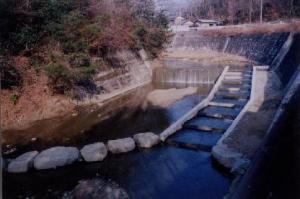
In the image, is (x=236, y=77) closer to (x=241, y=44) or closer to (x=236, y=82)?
(x=236, y=82)

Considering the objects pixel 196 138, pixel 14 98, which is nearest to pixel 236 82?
pixel 196 138

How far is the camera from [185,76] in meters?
26.9

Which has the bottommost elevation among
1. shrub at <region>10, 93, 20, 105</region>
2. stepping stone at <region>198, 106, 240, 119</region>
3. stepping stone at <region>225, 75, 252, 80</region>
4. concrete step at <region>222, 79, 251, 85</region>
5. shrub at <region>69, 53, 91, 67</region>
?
stepping stone at <region>198, 106, 240, 119</region>

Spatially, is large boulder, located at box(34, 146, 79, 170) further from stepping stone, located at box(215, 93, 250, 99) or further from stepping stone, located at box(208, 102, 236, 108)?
stepping stone, located at box(215, 93, 250, 99)

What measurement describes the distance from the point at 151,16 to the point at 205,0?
43254 mm

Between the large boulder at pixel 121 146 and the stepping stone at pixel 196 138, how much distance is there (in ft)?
6.23

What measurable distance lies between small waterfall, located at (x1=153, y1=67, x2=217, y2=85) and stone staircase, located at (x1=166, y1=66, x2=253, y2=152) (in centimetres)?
288

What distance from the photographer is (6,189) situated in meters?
9.11

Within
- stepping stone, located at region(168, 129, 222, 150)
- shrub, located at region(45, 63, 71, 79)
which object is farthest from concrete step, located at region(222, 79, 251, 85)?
shrub, located at region(45, 63, 71, 79)

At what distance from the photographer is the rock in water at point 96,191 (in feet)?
27.3

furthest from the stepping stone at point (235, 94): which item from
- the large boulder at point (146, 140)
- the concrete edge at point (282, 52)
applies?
the large boulder at point (146, 140)

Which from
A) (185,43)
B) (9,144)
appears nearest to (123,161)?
(9,144)

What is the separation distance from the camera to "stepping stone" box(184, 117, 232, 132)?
43.8ft

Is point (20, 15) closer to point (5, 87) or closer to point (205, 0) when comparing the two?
point (5, 87)
